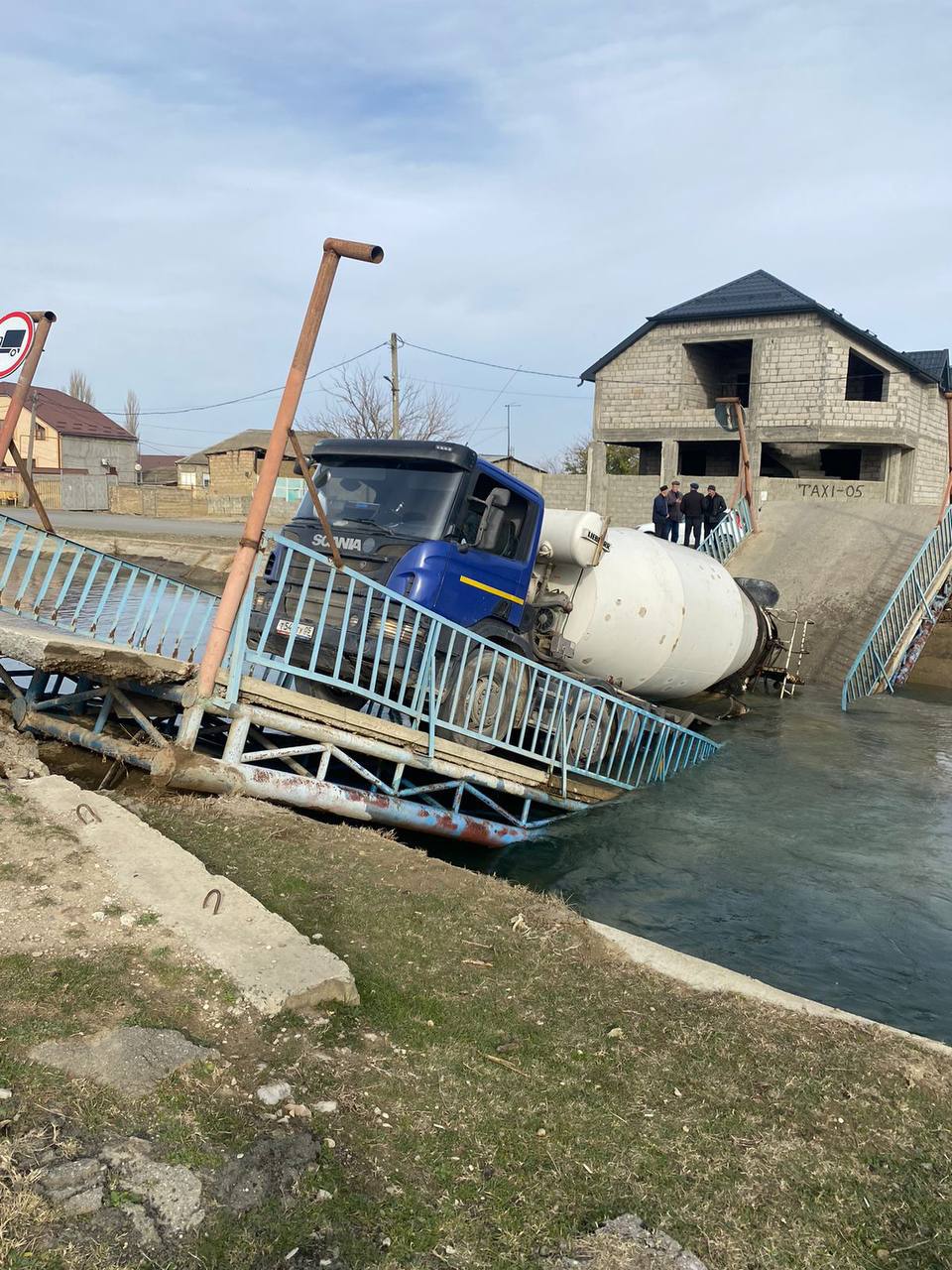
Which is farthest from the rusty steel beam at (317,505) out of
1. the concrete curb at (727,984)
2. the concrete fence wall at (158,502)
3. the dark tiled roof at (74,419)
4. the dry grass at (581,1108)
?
the dark tiled roof at (74,419)

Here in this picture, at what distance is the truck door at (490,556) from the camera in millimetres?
8703

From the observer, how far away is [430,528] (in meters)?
8.65

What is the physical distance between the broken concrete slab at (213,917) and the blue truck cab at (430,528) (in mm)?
3340

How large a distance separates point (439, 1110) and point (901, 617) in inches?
640

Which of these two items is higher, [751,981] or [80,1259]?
[80,1259]

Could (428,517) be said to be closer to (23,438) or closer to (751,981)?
(751,981)

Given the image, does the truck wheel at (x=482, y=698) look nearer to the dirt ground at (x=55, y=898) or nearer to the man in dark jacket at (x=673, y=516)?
the dirt ground at (x=55, y=898)

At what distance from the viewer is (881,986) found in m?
6.24

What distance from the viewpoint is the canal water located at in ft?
21.4

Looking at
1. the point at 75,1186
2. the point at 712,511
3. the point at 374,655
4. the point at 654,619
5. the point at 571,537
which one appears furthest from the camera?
the point at 712,511

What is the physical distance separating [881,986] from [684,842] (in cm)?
314

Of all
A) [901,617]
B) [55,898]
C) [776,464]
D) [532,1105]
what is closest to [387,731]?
[55,898]

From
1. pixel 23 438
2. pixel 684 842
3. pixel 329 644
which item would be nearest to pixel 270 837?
pixel 329 644

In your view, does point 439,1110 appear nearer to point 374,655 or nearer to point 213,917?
point 213,917
